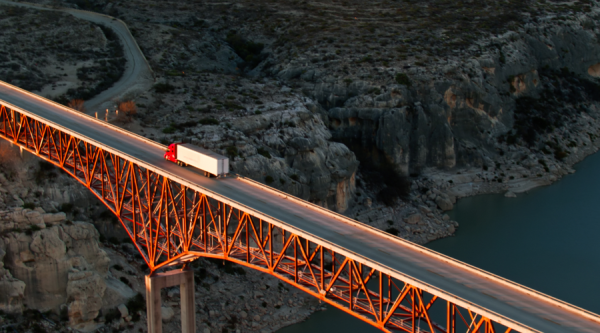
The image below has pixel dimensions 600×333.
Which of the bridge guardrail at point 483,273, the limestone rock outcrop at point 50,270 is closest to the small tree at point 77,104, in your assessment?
the limestone rock outcrop at point 50,270

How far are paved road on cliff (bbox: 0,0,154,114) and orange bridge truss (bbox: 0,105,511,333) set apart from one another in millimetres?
11845

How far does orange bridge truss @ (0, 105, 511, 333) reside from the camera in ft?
90.2

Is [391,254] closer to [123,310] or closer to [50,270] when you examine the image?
[123,310]

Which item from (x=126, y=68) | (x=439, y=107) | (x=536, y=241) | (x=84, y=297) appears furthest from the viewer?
(x=439, y=107)

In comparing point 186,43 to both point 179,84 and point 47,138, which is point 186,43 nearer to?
point 179,84

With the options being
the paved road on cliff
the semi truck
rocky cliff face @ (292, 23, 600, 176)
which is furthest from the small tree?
rocky cliff face @ (292, 23, 600, 176)

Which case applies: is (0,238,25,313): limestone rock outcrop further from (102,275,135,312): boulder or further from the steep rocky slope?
(102,275,135,312): boulder

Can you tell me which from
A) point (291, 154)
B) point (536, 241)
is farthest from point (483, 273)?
point (536, 241)

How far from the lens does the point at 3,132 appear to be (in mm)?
44969

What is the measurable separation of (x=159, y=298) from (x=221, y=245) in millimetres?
6202

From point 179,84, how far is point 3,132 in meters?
22.8

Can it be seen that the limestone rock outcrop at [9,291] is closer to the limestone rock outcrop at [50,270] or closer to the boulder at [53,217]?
the limestone rock outcrop at [50,270]

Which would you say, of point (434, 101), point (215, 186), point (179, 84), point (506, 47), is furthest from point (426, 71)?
point (215, 186)

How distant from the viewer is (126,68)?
228ft
